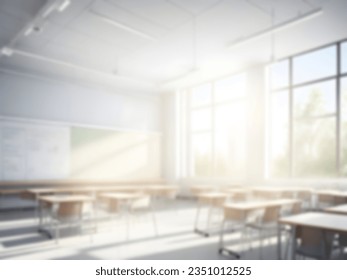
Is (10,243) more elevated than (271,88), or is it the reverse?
(271,88)

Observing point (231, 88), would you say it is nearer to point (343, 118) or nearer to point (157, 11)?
point (343, 118)

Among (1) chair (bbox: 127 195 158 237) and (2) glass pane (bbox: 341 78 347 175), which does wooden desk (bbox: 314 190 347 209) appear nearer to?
(2) glass pane (bbox: 341 78 347 175)

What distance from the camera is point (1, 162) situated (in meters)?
6.39

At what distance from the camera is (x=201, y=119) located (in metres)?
8.97

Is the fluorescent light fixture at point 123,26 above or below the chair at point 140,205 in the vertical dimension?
above

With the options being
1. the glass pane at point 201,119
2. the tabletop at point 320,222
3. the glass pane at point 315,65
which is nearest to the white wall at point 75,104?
the glass pane at point 201,119

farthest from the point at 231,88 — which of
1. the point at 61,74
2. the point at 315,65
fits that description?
the point at 61,74

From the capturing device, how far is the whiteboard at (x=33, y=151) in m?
6.49

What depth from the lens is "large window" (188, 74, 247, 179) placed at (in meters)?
7.59

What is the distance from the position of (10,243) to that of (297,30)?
18.6 feet

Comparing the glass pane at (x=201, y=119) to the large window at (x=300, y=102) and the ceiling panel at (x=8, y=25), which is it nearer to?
the large window at (x=300, y=102)

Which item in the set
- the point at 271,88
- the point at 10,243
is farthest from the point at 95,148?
the point at 271,88

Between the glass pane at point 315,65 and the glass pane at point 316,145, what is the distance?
38.3 inches
